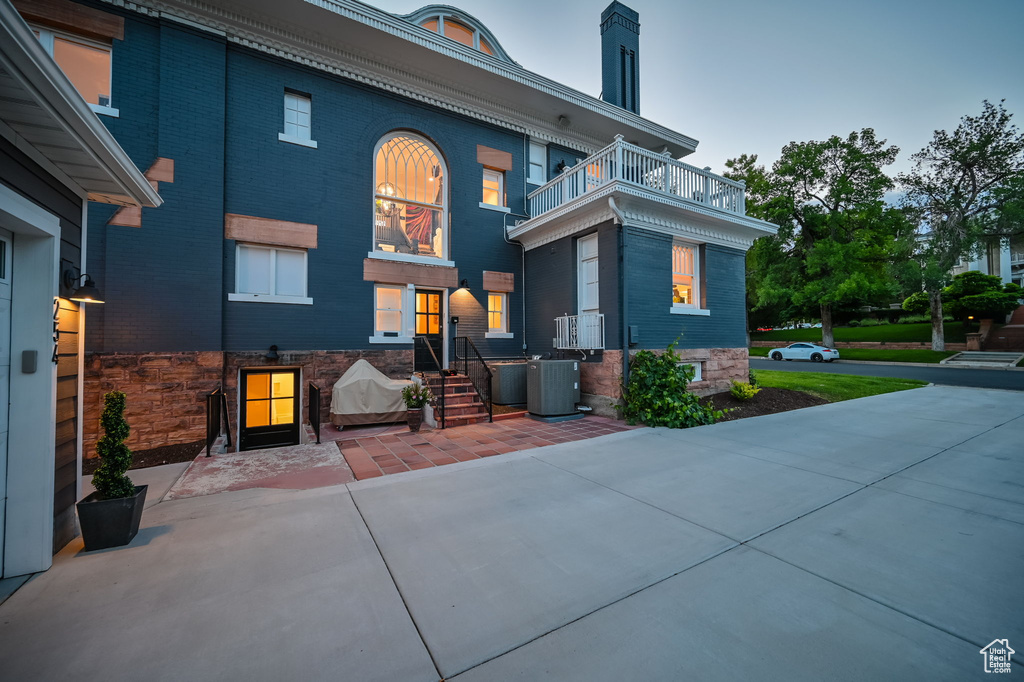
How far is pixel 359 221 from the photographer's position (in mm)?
9281

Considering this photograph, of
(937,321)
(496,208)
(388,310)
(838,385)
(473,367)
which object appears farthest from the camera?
(937,321)

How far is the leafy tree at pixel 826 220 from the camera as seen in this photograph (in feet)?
77.3

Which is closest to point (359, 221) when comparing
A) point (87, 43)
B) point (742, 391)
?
point (87, 43)

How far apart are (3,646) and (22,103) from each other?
10.5 feet

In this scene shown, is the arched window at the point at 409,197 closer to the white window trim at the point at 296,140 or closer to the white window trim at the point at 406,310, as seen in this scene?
the white window trim at the point at 406,310

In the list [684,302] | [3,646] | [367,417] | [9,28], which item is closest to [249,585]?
[3,646]

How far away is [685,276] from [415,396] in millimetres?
7262

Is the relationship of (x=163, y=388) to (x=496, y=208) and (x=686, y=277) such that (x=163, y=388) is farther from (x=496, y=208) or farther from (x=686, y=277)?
(x=686, y=277)

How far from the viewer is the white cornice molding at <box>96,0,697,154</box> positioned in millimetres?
7867

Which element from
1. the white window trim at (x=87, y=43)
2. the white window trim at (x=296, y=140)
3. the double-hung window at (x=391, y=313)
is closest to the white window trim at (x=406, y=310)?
the double-hung window at (x=391, y=313)

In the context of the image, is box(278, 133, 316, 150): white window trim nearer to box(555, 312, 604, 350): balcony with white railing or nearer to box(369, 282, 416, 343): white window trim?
box(369, 282, 416, 343): white window trim

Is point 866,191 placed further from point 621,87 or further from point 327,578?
point 327,578

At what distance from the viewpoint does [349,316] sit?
907 cm

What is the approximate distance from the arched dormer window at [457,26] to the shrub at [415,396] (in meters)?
8.49
